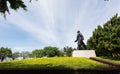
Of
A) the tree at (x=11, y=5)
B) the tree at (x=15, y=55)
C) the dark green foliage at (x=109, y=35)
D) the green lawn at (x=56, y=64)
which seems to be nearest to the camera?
the tree at (x=11, y=5)

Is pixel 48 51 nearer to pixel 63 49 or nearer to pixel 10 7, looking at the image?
pixel 63 49

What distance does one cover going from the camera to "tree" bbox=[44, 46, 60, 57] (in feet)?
380

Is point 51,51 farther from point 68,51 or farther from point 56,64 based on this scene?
point 56,64

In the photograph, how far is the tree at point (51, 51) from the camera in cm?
11588

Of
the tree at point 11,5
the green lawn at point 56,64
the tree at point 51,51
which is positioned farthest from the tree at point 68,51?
the tree at point 11,5

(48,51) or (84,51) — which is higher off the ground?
(48,51)

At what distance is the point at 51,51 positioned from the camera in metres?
116

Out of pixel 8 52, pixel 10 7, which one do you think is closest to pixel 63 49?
pixel 8 52

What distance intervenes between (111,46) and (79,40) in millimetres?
5807

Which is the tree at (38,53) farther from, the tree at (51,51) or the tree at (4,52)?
the tree at (4,52)

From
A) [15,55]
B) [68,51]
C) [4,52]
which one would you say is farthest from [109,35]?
[15,55]

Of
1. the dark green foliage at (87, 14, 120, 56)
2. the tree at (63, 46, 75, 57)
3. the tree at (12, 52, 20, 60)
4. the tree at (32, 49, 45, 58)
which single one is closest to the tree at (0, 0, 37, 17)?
the dark green foliage at (87, 14, 120, 56)

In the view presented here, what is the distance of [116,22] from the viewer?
42.0 meters
